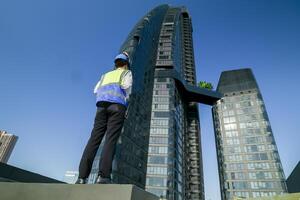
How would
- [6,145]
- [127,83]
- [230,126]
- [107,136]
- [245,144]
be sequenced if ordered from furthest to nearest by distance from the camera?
[6,145], [230,126], [245,144], [127,83], [107,136]

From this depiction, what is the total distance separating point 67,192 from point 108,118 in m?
1.38

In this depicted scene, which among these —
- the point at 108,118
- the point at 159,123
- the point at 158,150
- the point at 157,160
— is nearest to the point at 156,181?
the point at 157,160

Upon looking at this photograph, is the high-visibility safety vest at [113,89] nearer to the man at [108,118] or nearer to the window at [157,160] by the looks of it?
the man at [108,118]

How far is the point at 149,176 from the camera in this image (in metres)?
48.8

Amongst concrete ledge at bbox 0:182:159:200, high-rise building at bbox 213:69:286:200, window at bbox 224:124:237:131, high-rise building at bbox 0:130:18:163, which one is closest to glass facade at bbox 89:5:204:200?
high-rise building at bbox 213:69:286:200

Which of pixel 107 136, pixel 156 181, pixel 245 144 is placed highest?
pixel 245 144

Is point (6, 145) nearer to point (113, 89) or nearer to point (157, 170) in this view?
point (157, 170)

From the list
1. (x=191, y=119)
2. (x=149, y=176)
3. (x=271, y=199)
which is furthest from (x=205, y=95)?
(x=271, y=199)

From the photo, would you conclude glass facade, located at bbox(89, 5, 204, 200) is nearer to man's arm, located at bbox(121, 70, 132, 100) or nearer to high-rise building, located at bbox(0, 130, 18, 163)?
man's arm, located at bbox(121, 70, 132, 100)

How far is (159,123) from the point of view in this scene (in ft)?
191

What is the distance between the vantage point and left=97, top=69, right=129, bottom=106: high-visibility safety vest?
10.1ft

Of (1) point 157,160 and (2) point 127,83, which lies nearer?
(2) point 127,83

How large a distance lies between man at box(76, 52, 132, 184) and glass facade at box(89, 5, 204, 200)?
34.4 metres

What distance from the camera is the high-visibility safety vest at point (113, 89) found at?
3.08 metres
